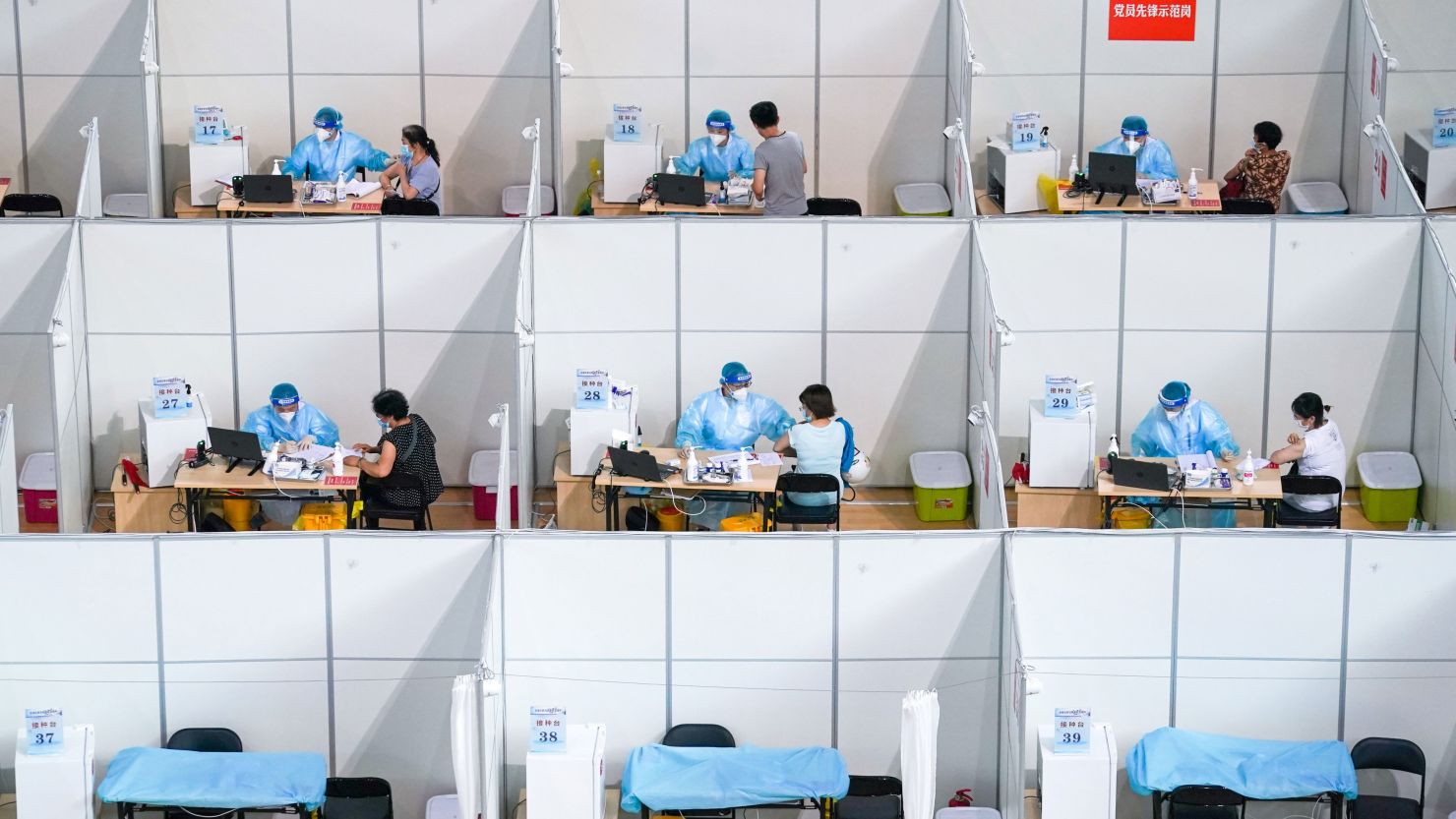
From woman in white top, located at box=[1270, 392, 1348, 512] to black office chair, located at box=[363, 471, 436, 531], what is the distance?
14.9ft

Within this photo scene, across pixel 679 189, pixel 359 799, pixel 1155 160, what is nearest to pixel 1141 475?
pixel 1155 160

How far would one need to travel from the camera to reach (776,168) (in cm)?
1270

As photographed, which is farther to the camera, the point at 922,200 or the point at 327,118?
the point at 922,200

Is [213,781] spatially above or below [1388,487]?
below

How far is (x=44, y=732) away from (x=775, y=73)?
23.3 feet

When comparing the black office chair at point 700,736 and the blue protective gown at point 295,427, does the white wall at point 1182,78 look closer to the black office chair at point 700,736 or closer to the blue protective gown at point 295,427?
the blue protective gown at point 295,427

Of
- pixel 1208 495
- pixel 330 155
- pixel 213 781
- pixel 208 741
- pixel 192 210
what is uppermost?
pixel 330 155

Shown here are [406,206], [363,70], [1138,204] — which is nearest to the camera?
[406,206]

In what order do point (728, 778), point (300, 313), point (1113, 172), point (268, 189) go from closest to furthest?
point (728, 778), point (300, 313), point (268, 189), point (1113, 172)

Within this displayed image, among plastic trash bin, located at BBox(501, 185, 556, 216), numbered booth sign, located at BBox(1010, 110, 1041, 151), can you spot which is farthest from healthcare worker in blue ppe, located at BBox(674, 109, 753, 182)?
numbered booth sign, located at BBox(1010, 110, 1041, 151)

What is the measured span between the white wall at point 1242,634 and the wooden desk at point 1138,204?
432cm

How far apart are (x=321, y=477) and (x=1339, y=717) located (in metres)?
5.21

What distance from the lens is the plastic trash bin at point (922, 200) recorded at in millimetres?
13797

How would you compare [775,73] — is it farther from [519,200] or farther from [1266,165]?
[1266,165]
